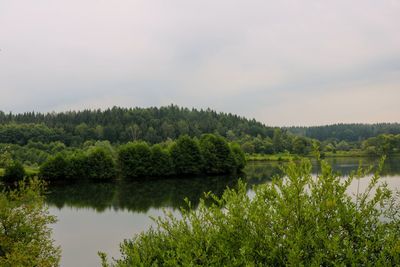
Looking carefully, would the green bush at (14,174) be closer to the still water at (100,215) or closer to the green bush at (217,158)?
the still water at (100,215)

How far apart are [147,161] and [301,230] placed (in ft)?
340

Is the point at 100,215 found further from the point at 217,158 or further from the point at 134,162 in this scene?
the point at 217,158

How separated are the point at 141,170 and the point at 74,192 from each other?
30343 millimetres

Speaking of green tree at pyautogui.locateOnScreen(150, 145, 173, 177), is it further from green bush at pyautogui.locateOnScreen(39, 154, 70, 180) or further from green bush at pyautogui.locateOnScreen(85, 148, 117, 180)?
green bush at pyautogui.locateOnScreen(39, 154, 70, 180)

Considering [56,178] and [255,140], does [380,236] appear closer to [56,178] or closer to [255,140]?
[56,178]

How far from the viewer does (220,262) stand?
802 cm

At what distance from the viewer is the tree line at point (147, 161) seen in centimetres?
9888

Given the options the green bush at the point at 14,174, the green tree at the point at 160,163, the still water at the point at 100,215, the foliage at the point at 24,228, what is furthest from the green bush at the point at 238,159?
the foliage at the point at 24,228

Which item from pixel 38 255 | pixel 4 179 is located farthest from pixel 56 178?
pixel 38 255

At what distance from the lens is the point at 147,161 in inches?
4296

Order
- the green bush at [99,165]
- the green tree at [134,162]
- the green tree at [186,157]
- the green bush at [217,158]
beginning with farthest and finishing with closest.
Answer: the green bush at [217,158] < the green tree at [186,157] < the green tree at [134,162] < the green bush at [99,165]

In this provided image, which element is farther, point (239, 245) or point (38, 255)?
point (38, 255)

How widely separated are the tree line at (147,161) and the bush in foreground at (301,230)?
94610mm

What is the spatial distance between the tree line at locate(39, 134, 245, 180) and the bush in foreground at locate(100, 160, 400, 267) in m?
94.6
